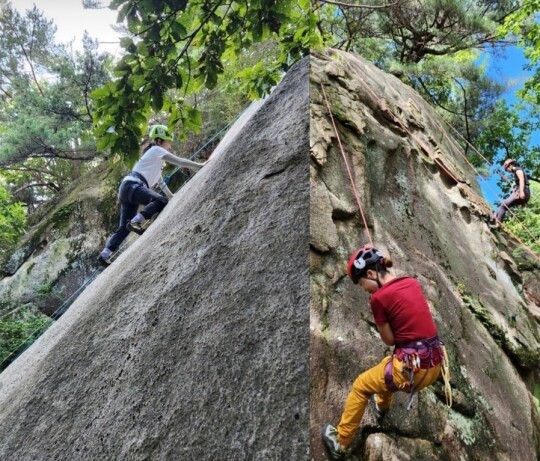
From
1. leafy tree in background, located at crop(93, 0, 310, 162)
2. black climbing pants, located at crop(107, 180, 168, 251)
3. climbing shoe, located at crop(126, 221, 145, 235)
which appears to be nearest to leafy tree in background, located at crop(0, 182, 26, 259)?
black climbing pants, located at crop(107, 180, 168, 251)

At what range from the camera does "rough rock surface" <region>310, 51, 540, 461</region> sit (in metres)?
2.78

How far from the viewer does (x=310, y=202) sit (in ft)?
11.3

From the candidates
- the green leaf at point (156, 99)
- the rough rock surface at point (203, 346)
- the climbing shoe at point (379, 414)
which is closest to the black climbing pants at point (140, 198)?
the rough rock surface at point (203, 346)

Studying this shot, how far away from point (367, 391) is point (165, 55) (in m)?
2.64

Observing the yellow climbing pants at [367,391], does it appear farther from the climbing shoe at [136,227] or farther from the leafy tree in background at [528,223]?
the leafy tree in background at [528,223]

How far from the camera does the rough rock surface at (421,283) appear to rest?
9.12 ft

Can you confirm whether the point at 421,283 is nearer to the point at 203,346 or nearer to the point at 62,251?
the point at 203,346

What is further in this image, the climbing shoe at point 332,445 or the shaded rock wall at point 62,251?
the shaded rock wall at point 62,251

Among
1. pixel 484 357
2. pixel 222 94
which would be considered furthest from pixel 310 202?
pixel 222 94

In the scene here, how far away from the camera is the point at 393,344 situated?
267 centimetres

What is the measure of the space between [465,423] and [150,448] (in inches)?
92.2

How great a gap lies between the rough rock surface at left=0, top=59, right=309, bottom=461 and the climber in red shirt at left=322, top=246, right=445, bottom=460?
14.8 inches

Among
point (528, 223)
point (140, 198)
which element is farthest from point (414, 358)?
point (528, 223)

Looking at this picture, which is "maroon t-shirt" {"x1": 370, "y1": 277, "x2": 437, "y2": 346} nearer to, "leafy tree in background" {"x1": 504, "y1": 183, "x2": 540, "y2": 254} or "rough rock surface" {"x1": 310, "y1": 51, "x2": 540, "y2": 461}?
"rough rock surface" {"x1": 310, "y1": 51, "x2": 540, "y2": 461}
